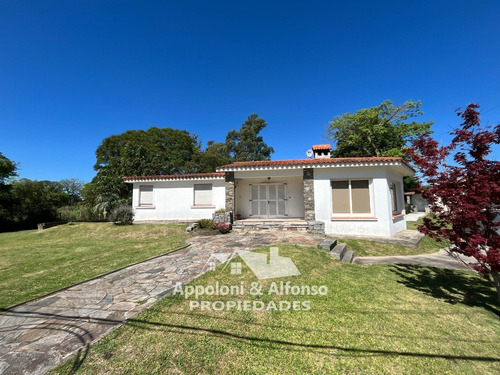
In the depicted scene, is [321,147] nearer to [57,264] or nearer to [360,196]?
[360,196]

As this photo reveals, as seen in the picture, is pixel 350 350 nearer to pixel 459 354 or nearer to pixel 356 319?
pixel 356 319

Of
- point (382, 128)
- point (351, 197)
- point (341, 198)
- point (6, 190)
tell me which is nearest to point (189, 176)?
point (341, 198)

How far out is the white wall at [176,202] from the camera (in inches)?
538

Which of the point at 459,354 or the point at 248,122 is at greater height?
the point at 248,122

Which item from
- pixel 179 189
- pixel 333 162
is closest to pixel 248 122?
pixel 179 189

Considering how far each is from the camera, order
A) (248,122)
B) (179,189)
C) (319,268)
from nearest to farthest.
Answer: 1. (319,268)
2. (179,189)
3. (248,122)

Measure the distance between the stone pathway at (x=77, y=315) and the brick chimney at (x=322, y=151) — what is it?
1138cm

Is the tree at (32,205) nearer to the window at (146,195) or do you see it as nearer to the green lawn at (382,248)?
the window at (146,195)

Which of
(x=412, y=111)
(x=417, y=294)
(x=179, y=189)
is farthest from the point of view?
(x=412, y=111)

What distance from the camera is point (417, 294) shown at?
4.41 m

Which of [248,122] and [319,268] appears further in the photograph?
[248,122]

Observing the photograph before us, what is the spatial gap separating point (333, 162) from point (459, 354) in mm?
8306

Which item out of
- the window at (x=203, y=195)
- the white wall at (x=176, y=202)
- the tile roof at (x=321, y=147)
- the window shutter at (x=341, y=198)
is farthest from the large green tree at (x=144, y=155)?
the window shutter at (x=341, y=198)

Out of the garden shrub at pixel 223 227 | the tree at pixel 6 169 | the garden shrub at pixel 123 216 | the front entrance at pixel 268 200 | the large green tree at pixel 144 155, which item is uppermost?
the large green tree at pixel 144 155
